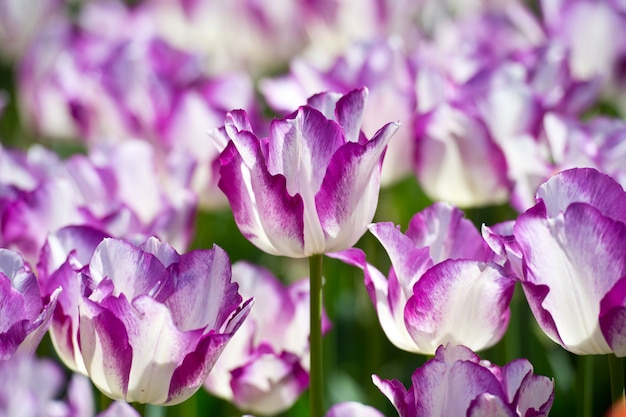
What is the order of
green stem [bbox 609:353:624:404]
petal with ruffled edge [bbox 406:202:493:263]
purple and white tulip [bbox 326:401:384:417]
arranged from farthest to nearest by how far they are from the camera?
1. petal with ruffled edge [bbox 406:202:493:263]
2. green stem [bbox 609:353:624:404]
3. purple and white tulip [bbox 326:401:384:417]

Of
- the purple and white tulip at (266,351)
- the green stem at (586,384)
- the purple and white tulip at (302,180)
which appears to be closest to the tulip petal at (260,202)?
the purple and white tulip at (302,180)

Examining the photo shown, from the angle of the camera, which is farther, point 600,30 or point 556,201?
point 600,30

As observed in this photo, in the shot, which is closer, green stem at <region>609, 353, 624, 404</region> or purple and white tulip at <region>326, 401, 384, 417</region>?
purple and white tulip at <region>326, 401, 384, 417</region>

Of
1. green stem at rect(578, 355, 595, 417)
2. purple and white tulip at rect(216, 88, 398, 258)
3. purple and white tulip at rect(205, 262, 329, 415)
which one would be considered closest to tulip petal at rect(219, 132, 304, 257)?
purple and white tulip at rect(216, 88, 398, 258)

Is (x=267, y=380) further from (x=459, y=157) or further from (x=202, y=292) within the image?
(x=459, y=157)

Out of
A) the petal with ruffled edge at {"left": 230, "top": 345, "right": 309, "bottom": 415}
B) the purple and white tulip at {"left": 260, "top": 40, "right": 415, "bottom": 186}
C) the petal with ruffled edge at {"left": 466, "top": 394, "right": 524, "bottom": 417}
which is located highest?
the purple and white tulip at {"left": 260, "top": 40, "right": 415, "bottom": 186}

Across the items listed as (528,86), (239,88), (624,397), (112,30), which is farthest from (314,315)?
(112,30)

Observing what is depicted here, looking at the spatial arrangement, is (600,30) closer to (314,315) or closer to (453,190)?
(453,190)

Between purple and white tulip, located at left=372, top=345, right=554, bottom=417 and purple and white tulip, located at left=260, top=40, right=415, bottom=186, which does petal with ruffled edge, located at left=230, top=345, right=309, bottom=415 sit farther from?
purple and white tulip, located at left=260, top=40, right=415, bottom=186
